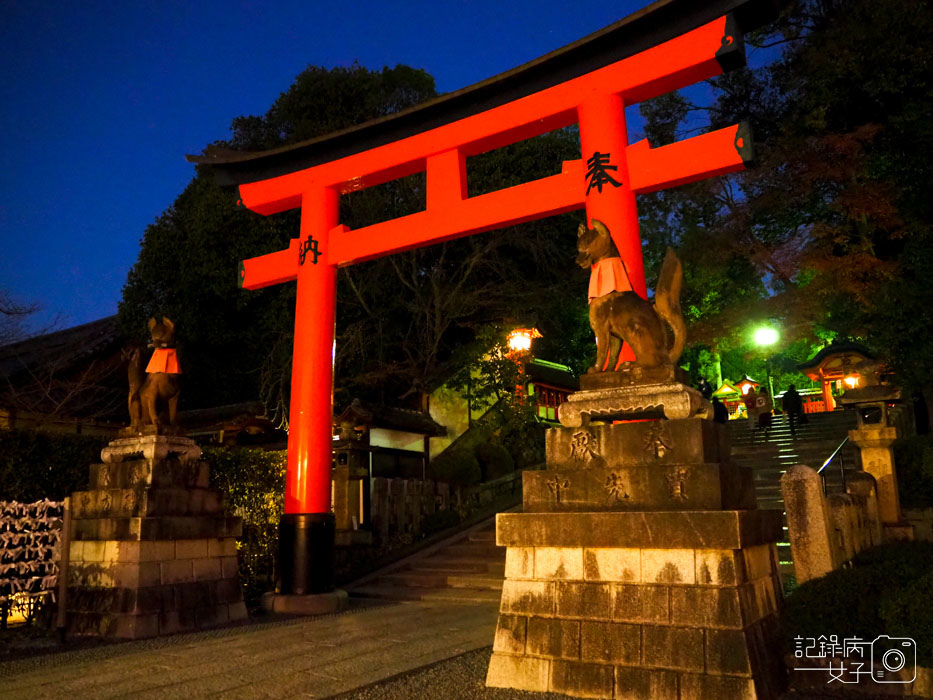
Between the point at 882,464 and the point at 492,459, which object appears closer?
the point at 882,464

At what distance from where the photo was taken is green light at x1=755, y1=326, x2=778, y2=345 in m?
19.4

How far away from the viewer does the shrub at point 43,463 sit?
918 centimetres

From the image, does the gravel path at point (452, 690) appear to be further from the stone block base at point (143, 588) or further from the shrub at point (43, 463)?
the shrub at point (43, 463)

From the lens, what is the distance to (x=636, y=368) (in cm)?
537

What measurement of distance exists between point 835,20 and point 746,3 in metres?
11.6

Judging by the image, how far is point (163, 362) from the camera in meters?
8.94

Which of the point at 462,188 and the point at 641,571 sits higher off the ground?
the point at 462,188

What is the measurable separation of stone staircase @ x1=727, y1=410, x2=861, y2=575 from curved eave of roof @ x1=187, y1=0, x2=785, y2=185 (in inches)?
282

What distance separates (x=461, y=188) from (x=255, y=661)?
21.4 feet

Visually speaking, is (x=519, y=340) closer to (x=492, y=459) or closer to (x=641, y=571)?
(x=492, y=459)

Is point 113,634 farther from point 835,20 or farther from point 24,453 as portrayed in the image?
point 835,20

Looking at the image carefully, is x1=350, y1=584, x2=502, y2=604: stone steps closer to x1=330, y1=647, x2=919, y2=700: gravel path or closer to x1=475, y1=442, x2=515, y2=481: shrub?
x1=330, y1=647, x2=919, y2=700: gravel path

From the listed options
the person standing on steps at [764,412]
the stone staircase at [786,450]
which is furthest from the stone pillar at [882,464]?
the person standing on steps at [764,412]

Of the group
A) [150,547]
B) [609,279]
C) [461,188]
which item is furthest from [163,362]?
[609,279]
